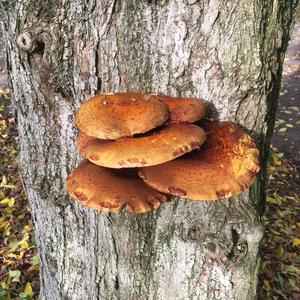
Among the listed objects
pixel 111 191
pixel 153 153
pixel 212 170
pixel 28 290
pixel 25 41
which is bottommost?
pixel 28 290

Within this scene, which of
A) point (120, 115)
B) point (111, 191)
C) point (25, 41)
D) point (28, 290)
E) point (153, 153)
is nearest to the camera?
point (153, 153)

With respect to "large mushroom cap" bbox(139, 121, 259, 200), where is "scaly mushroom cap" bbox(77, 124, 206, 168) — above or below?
above

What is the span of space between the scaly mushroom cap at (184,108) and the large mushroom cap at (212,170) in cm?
13

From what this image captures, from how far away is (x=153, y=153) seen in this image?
1252 millimetres

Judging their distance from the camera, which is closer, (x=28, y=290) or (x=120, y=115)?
(x=120, y=115)

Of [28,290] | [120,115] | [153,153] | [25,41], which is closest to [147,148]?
[153,153]

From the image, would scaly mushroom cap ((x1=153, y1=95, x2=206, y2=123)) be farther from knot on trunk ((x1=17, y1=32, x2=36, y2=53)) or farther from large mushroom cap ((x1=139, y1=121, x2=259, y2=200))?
knot on trunk ((x1=17, y1=32, x2=36, y2=53))

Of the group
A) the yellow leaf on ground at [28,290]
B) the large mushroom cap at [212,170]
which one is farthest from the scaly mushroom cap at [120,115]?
the yellow leaf on ground at [28,290]

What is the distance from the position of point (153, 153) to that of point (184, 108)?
0.27 meters

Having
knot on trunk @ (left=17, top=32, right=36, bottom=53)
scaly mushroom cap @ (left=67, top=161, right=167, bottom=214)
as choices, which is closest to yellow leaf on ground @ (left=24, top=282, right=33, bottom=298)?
scaly mushroom cap @ (left=67, top=161, right=167, bottom=214)

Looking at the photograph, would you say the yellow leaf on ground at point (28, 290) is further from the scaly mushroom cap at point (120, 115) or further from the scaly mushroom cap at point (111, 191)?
the scaly mushroom cap at point (120, 115)

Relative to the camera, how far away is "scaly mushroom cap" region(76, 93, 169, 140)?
1.32 m

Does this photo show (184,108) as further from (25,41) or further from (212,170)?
(25,41)

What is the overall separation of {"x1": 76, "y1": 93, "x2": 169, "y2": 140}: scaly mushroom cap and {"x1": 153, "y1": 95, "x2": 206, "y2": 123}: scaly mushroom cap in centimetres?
5
